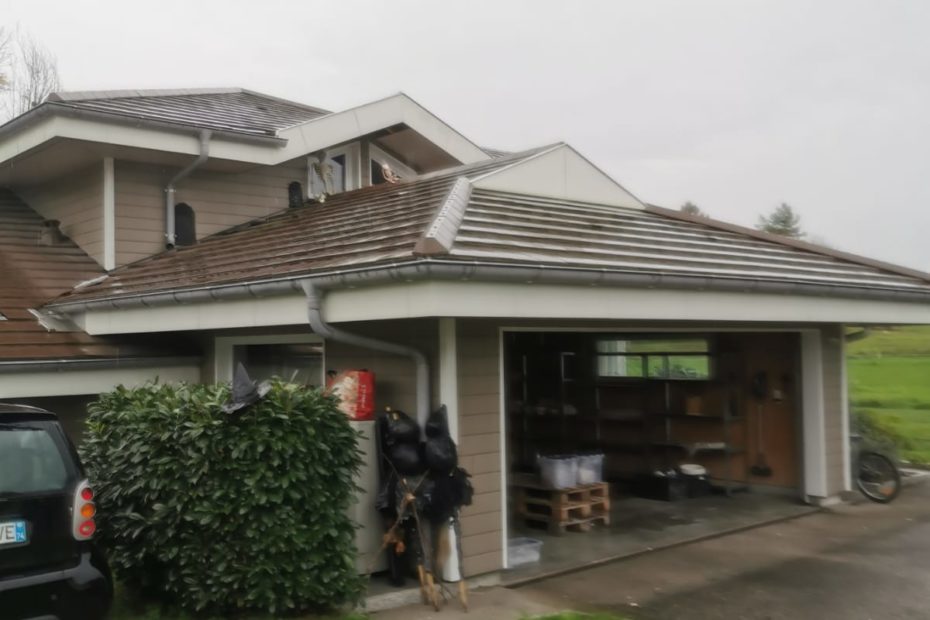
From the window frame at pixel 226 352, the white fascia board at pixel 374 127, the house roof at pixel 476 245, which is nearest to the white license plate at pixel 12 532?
the house roof at pixel 476 245

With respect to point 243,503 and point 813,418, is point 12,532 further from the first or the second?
point 813,418

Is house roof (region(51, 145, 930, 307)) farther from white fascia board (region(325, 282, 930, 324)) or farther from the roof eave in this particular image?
the roof eave

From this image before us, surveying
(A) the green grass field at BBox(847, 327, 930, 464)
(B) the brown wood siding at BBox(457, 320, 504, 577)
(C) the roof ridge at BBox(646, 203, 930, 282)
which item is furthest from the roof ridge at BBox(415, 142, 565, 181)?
(A) the green grass field at BBox(847, 327, 930, 464)

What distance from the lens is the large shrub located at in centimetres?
545

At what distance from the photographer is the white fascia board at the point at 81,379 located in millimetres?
8117

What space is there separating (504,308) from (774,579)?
3.53 metres

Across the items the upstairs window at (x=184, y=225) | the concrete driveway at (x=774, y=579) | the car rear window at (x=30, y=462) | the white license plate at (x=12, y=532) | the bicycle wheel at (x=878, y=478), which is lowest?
the concrete driveway at (x=774, y=579)

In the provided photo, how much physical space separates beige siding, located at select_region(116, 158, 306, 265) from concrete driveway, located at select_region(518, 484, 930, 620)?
6703 millimetres

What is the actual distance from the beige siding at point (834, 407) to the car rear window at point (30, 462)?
8649 mm

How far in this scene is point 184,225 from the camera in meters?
10.9

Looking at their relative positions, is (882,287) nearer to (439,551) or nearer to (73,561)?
(439,551)

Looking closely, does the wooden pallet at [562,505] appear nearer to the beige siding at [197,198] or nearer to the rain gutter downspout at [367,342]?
the rain gutter downspout at [367,342]

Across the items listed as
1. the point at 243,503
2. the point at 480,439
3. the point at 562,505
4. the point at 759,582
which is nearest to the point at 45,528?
the point at 243,503

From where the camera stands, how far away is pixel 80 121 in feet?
31.4
